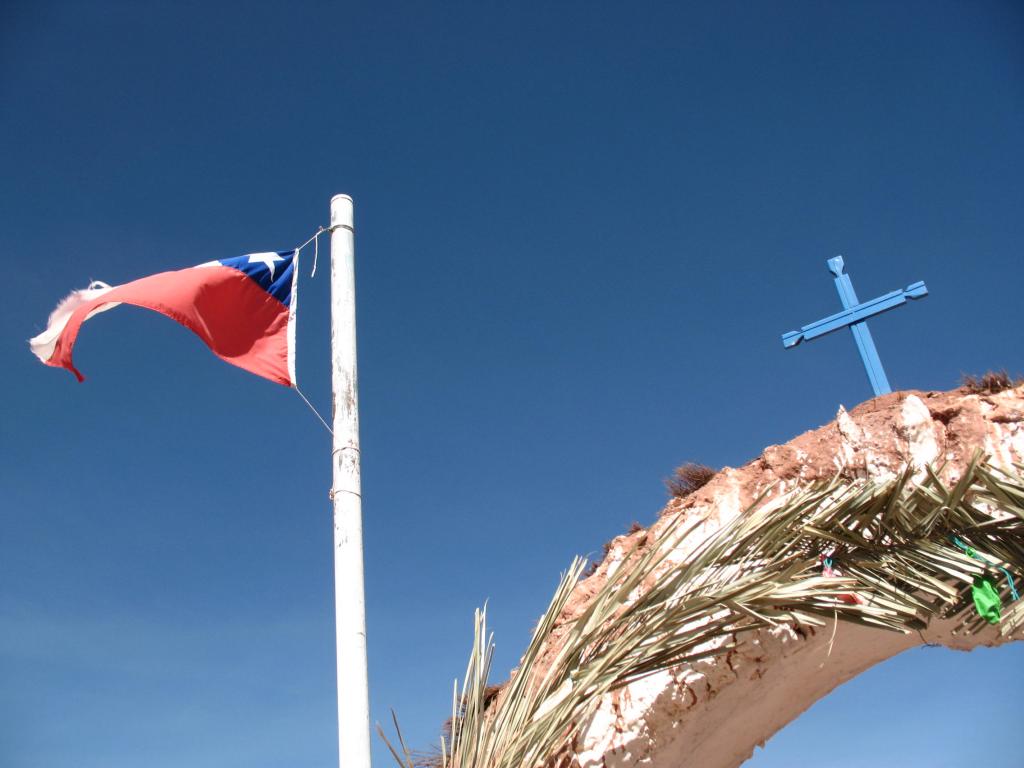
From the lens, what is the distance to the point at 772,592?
402 centimetres

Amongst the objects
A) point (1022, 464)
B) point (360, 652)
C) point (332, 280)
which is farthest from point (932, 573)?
point (332, 280)

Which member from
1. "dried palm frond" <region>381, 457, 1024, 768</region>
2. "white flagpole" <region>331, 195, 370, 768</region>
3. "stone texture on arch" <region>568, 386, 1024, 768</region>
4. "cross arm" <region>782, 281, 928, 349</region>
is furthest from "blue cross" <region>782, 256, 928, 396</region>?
"white flagpole" <region>331, 195, 370, 768</region>

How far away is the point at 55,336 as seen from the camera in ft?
15.2

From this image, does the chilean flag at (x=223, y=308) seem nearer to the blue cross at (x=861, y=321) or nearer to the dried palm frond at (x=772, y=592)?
the dried palm frond at (x=772, y=592)

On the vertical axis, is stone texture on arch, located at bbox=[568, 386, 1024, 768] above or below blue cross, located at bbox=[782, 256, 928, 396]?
below

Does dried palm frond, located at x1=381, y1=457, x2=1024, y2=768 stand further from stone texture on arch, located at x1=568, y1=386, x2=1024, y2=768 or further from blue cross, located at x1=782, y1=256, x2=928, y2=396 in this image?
blue cross, located at x1=782, y1=256, x2=928, y2=396

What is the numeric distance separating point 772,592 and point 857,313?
2.47 m

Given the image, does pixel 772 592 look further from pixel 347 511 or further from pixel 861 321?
pixel 861 321

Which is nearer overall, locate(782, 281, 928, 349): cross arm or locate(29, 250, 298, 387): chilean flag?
locate(29, 250, 298, 387): chilean flag

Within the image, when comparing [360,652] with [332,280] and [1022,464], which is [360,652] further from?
[1022,464]

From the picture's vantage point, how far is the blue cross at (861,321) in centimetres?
559

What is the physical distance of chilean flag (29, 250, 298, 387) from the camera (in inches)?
174

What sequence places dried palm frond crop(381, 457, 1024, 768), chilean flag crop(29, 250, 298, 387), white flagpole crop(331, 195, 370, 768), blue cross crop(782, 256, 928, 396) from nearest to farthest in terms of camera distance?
white flagpole crop(331, 195, 370, 768) → dried palm frond crop(381, 457, 1024, 768) → chilean flag crop(29, 250, 298, 387) → blue cross crop(782, 256, 928, 396)

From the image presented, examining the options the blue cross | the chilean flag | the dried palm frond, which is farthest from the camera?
the blue cross
